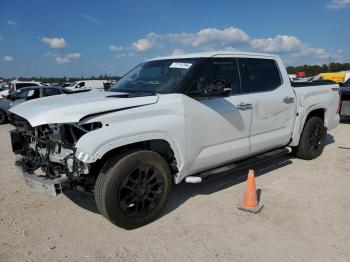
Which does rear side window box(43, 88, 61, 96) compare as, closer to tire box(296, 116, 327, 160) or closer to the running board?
tire box(296, 116, 327, 160)

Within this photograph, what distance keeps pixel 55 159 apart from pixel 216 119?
2.02 metres

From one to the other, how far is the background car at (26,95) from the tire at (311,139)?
9.77 meters

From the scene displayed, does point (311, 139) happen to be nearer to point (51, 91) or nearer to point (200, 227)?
point (200, 227)

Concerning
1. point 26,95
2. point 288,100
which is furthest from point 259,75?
point 26,95

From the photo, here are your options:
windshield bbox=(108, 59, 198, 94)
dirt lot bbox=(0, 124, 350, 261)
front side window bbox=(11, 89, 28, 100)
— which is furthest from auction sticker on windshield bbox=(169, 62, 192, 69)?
front side window bbox=(11, 89, 28, 100)

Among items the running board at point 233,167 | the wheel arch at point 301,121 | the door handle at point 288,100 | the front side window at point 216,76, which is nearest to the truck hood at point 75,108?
the front side window at point 216,76

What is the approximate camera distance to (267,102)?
5.35 meters

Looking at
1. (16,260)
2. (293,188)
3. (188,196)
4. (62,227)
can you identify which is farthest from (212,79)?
(16,260)

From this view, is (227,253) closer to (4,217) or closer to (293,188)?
(293,188)

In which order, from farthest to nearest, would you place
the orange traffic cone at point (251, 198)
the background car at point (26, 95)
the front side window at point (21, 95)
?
the front side window at point (21, 95), the background car at point (26, 95), the orange traffic cone at point (251, 198)

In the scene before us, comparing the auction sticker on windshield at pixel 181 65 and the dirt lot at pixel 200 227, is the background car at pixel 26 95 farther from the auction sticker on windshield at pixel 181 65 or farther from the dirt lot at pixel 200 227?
the auction sticker on windshield at pixel 181 65

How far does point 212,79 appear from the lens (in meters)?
4.72

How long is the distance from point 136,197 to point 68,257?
928 mm

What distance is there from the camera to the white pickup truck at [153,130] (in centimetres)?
366
